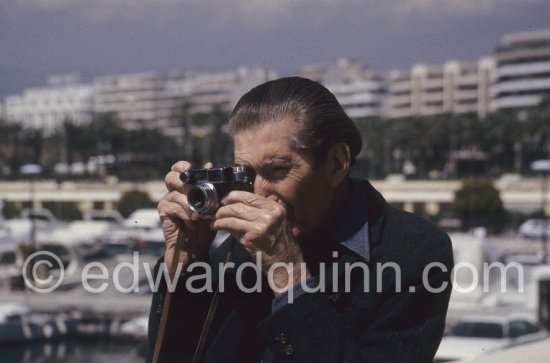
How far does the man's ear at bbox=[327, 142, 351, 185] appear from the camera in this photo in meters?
1.29

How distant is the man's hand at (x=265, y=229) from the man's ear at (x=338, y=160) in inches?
4.5

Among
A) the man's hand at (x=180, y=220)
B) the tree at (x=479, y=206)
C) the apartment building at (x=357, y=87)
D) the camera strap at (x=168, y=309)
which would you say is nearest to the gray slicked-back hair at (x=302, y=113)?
the man's hand at (x=180, y=220)

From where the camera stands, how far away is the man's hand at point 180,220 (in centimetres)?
138

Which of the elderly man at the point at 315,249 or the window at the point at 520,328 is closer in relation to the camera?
the elderly man at the point at 315,249

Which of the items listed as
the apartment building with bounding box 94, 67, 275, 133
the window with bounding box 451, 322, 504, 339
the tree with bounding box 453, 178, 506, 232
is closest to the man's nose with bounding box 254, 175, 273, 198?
the window with bounding box 451, 322, 504, 339

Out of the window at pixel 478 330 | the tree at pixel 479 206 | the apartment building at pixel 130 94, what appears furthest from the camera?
the apartment building at pixel 130 94

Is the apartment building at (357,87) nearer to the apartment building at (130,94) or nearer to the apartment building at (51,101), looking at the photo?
the apartment building at (130,94)

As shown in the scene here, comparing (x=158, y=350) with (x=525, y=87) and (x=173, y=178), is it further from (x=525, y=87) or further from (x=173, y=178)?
(x=525, y=87)

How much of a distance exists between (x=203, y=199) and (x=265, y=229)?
0.14 meters

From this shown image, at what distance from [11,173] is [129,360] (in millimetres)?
29434

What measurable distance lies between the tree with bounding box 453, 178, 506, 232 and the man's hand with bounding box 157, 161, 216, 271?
35.6m

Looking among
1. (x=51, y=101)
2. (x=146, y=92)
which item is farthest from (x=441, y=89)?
(x=51, y=101)

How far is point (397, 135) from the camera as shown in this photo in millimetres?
54188

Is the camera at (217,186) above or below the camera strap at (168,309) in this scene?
above
